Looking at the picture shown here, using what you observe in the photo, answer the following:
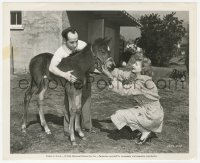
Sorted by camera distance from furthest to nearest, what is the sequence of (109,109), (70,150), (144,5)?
(109,109) < (144,5) < (70,150)

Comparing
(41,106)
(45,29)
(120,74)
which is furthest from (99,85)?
(45,29)

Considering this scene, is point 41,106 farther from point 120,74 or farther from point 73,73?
point 120,74

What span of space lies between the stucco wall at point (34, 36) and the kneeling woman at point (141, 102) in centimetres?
106

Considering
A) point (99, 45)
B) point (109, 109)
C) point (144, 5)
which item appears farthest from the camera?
point (109, 109)

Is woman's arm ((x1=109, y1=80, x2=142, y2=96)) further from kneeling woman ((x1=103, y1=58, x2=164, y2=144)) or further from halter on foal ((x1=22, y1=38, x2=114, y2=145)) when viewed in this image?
halter on foal ((x1=22, y1=38, x2=114, y2=145))

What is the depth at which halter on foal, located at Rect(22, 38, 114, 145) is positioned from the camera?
2986 mm

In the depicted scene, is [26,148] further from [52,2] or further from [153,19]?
[153,19]

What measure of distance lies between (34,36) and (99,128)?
140 cm

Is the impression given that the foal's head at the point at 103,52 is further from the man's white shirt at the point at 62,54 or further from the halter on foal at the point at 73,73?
the man's white shirt at the point at 62,54

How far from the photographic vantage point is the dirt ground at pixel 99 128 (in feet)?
Result: 10.9

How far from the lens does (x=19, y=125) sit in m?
3.47

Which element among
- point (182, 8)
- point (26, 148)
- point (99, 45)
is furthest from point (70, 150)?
point (182, 8)

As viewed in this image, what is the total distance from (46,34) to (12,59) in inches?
21.3

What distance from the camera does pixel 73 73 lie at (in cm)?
308
